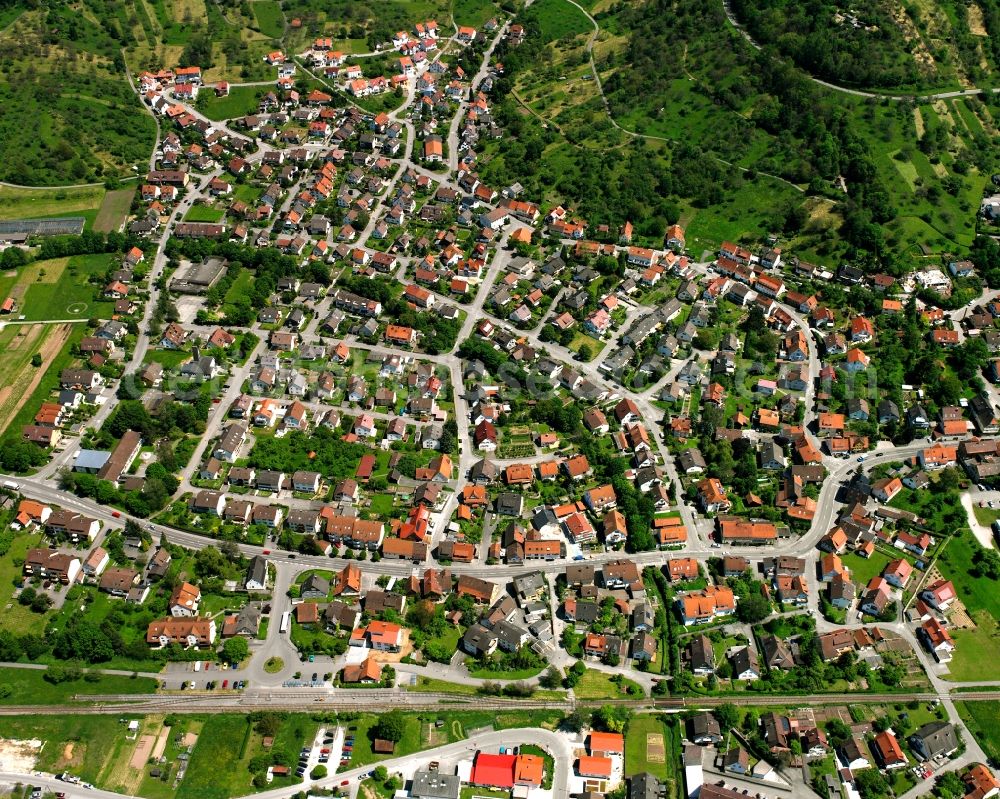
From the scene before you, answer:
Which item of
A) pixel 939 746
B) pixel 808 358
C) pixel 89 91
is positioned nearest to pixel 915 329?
pixel 808 358

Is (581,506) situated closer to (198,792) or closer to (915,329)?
(198,792)

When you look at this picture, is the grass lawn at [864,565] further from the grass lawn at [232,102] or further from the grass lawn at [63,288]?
the grass lawn at [232,102]

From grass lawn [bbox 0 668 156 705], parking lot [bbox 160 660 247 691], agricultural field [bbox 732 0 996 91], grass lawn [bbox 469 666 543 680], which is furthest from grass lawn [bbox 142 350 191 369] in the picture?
agricultural field [bbox 732 0 996 91]

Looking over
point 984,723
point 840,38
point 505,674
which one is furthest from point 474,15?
point 984,723

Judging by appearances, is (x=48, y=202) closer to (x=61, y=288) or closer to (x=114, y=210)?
(x=114, y=210)

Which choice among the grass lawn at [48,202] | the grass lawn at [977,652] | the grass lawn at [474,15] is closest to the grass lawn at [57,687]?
the grass lawn at [977,652]

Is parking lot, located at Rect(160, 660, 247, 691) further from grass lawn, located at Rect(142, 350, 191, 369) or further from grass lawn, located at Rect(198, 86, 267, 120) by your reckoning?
grass lawn, located at Rect(198, 86, 267, 120)
